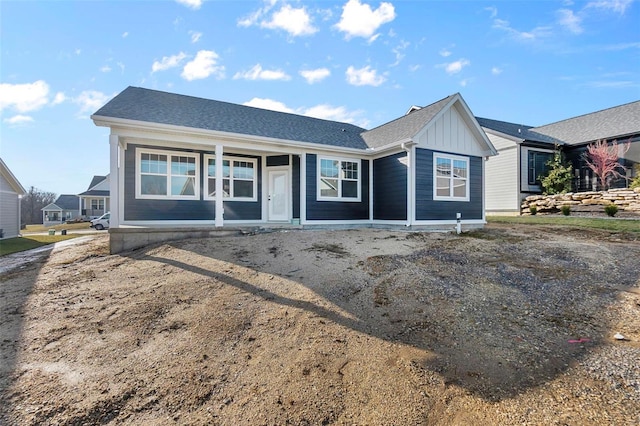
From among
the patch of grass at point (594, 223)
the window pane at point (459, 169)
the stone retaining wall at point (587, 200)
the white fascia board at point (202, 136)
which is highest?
the white fascia board at point (202, 136)

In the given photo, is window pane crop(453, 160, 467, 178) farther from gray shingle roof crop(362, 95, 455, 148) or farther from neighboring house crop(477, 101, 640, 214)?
neighboring house crop(477, 101, 640, 214)

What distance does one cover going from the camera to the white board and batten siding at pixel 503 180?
18156 millimetres

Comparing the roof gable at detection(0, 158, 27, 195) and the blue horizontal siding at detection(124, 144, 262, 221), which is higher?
the roof gable at detection(0, 158, 27, 195)

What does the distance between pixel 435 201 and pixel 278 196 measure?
20.0 ft

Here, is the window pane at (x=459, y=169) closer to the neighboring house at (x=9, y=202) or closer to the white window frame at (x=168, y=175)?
the white window frame at (x=168, y=175)

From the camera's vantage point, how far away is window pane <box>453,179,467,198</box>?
11406mm

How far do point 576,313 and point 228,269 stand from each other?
5.67 meters

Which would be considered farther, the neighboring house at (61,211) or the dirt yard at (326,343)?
the neighboring house at (61,211)

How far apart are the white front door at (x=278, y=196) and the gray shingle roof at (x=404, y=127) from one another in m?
4.03

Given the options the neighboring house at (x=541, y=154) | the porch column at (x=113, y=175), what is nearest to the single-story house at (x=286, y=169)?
the porch column at (x=113, y=175)

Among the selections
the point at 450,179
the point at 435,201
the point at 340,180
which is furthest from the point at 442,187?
the point at 340,180

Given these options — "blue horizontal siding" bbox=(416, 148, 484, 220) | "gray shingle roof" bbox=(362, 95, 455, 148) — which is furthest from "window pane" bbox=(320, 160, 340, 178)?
"blue horizontal siding" bbox=(416, 148, 484, 220)

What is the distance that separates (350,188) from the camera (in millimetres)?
11938

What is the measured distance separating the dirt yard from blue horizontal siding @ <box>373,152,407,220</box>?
462cm
